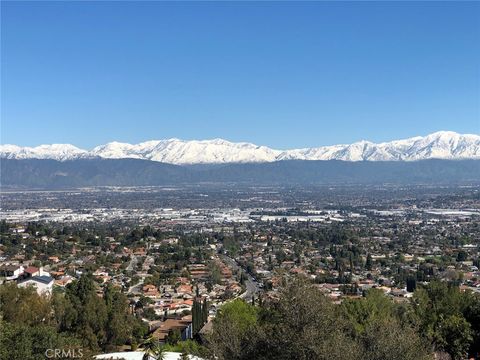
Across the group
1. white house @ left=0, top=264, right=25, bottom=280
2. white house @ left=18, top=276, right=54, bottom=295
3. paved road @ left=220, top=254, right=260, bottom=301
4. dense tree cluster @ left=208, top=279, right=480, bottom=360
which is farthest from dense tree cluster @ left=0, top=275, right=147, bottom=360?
paved road @ left=220, top=254, right=260, bottom=301

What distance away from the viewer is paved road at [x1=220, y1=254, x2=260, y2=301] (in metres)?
34.7

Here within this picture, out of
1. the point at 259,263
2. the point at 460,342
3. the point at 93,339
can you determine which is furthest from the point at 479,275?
the point at 93,339

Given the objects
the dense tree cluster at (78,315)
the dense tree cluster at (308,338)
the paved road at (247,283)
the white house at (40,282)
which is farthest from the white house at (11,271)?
the dense tree cluster at (308,338)

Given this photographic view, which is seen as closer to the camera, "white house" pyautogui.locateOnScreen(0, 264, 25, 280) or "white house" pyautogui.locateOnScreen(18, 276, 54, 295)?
"white house" pyautogui.locateOnScreen(18, 276, 54, 295)

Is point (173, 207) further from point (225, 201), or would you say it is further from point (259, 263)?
point (259, 263)

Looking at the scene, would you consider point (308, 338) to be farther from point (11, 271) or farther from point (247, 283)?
point (247, 283)

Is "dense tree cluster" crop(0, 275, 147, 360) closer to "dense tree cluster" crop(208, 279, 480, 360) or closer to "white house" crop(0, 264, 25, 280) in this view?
"dense tree cluster" crop(208, 279, 480, 360)

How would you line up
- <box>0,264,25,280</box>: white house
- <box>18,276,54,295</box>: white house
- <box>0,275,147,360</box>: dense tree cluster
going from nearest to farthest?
<box>0,275,147,360</box>: dense tree cluster, <box>18,276,54,295</box>: white house, <box>0,264,25,280</box>: white house

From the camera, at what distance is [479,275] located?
4209 cm

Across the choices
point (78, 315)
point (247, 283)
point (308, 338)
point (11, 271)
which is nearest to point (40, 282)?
point (11, 271)

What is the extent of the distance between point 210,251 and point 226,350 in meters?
43.3

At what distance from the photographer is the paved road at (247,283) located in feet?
114

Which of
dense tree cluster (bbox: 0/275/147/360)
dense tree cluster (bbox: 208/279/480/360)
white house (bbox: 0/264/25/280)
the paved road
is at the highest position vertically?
dense tree cluster (bbox: 208/279/480/360)

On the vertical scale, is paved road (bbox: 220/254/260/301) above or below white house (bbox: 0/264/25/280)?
below
